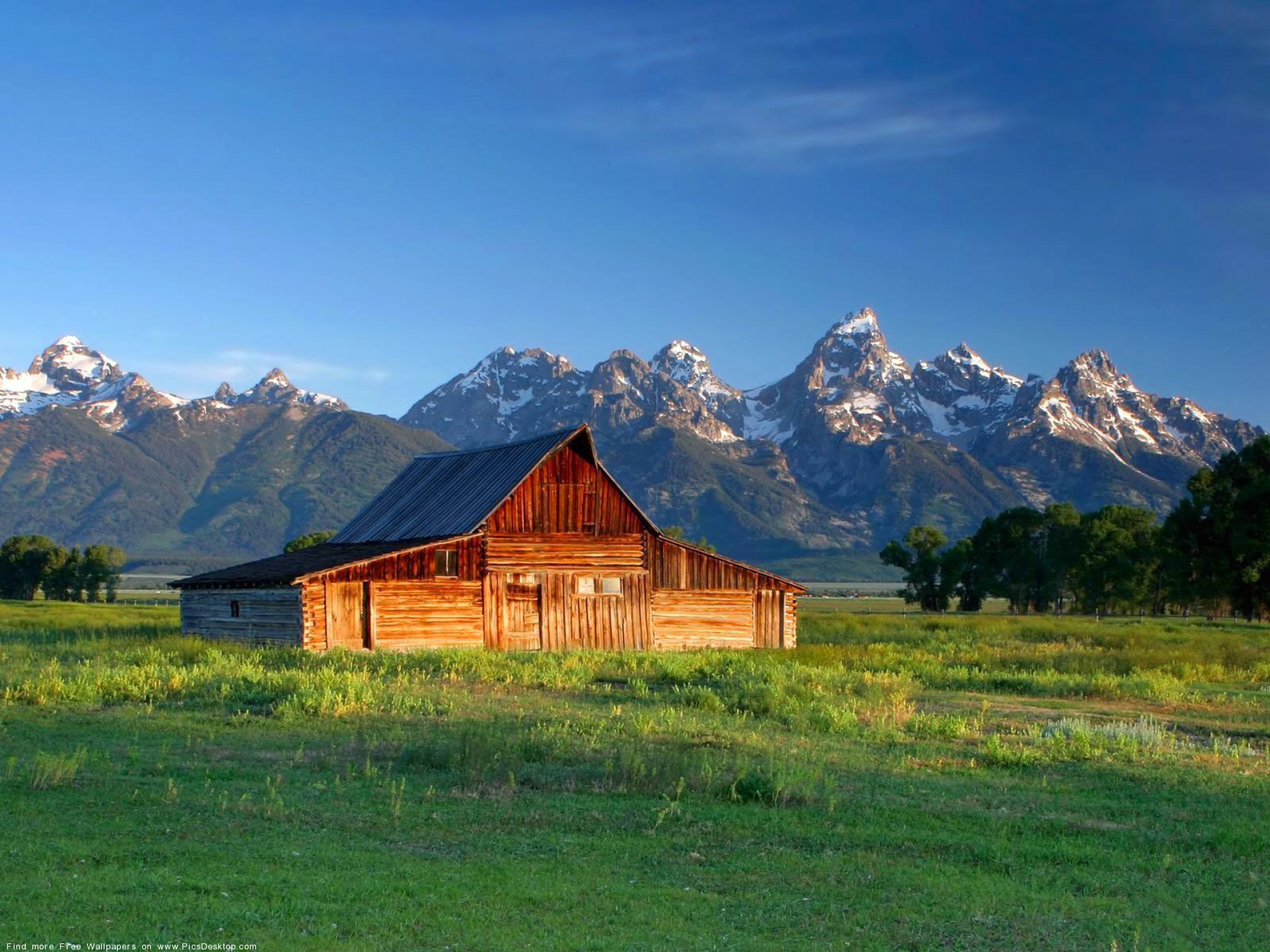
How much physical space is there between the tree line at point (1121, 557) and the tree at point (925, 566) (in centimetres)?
11

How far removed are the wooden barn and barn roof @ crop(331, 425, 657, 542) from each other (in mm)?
96

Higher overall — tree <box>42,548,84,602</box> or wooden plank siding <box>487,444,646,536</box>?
wooden plank siding <box>487,444,646,536</box>

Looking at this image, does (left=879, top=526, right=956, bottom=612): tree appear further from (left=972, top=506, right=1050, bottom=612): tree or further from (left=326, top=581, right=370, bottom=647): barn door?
(left=326, top=581, right=370, bottom=647): barn door

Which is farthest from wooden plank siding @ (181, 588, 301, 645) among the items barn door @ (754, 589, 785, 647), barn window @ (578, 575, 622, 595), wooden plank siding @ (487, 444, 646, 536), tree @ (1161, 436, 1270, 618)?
tree @ (1161, 436, 1270, 618)

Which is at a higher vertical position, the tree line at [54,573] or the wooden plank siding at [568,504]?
the wooden plank siding at [568,504]

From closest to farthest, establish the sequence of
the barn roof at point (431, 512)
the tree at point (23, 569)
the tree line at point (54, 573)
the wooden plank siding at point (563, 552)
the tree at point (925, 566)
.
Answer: the barn roof at point (431, 512), the wooden plank siding at point (563, 552), the tree at point (925, 566), the tree line at point (54, 573), the tree at point (23, 569)

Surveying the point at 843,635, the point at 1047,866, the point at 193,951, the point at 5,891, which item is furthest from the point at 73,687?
the point at 843,635

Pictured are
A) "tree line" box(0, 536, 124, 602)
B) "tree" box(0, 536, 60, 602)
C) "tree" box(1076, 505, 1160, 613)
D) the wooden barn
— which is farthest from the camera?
"tree" box(0, 536, 60, 602)

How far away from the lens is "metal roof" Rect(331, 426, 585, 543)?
131 feet

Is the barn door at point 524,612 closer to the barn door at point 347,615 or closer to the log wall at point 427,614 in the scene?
the log wall at point 427,614

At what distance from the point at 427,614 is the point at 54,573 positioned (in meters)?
83.4

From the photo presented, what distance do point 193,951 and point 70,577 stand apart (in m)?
110

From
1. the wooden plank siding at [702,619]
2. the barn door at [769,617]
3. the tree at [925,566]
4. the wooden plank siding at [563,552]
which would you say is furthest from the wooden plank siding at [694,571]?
the tree at [925,566]

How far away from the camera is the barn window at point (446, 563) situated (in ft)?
124
